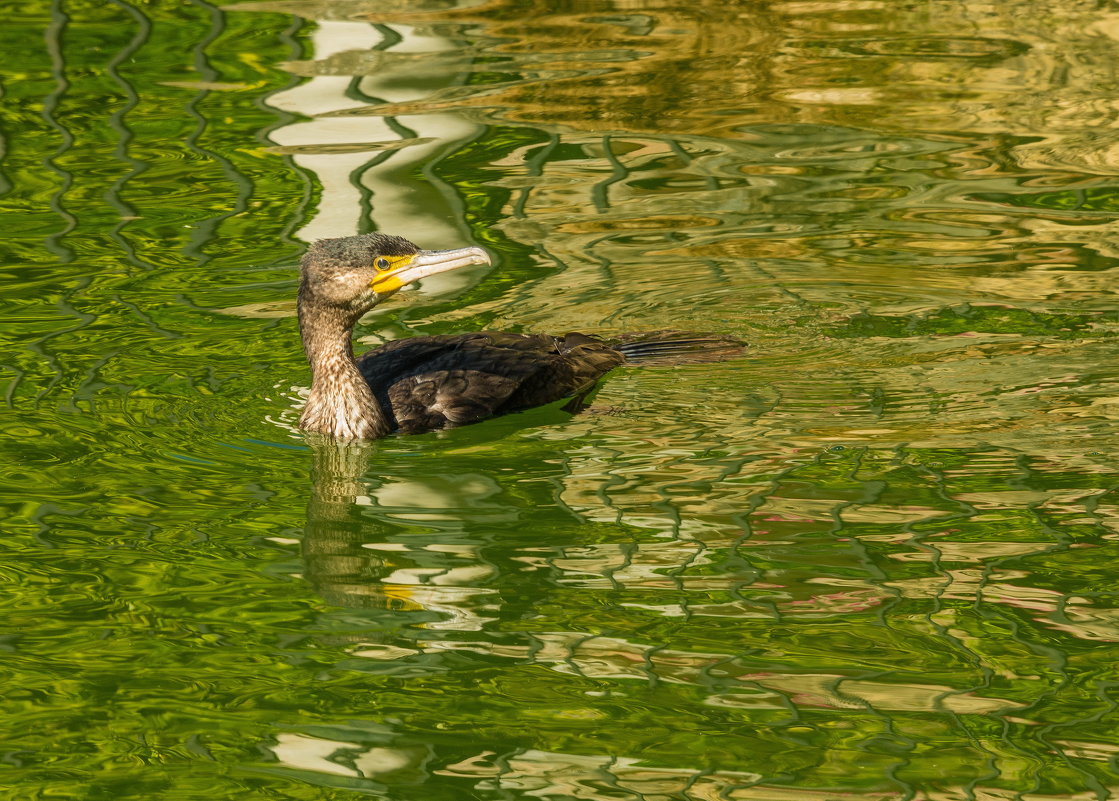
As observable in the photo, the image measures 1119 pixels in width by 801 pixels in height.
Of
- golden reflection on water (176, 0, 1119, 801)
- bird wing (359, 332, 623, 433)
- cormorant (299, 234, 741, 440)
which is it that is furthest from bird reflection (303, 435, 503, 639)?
bird wing (359, 332, 623, 433)

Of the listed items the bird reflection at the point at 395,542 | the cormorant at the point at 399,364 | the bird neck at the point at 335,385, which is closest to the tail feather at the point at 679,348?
the cormorant at the point at 399,364

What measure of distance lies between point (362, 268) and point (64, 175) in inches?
127

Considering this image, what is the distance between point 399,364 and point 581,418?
0.77 metres

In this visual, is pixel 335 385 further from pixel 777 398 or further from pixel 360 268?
pixel 777 398

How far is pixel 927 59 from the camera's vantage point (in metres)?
10.3

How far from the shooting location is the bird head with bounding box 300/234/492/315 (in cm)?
641

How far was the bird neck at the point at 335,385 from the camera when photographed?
6383 mm

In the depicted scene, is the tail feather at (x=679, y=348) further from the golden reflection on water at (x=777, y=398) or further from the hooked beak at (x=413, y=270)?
the hooked beak at (x=413, y=270)

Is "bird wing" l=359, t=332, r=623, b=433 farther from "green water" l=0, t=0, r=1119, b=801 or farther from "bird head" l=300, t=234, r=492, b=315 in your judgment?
"bird head" l=300, t=234, r=492, b=315

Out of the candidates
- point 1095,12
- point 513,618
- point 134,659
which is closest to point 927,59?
point 1095,12

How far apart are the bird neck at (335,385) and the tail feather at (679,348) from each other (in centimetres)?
125

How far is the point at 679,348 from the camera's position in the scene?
7.14 metres

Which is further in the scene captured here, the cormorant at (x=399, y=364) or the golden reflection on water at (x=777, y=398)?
the cormorant at (x=399, y=364)

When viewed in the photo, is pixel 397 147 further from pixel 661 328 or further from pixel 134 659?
pixel 134 659
